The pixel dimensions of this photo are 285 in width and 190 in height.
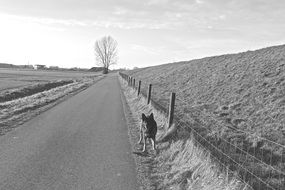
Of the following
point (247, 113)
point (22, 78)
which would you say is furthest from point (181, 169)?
point (22, 78)

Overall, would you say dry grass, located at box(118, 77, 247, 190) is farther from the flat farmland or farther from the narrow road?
the flat farmland

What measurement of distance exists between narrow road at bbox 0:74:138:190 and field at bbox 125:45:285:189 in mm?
2433

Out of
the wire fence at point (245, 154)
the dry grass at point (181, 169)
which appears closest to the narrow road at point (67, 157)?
the dry grass at point (181, 169)

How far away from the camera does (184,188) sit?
5.60 meters

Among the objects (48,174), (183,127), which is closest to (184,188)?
(48,174)

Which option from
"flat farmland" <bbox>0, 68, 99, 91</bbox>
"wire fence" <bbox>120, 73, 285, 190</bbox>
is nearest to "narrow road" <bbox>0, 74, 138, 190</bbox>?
"wire fence" <bbox>120, 73, 285, 190</bbox>

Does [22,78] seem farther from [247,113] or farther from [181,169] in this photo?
[181,169]

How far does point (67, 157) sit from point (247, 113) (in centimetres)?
773

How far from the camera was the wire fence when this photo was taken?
5406 millimetres

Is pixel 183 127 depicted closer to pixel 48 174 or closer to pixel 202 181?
pixel 202 181

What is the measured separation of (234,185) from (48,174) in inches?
149

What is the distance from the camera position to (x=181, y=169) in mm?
6426

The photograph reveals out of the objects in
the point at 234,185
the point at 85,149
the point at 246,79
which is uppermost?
the point at 246,79

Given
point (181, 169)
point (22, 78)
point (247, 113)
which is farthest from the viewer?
point (22, 78)
